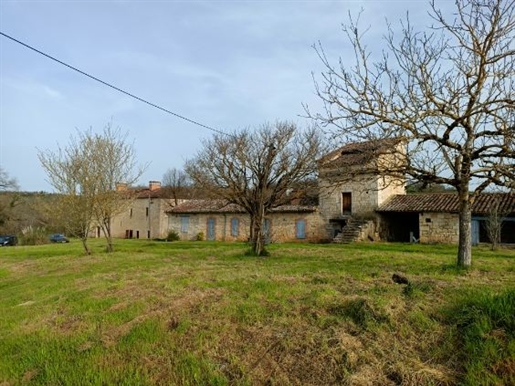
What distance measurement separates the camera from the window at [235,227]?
33756 mm

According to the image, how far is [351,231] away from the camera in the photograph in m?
26.3

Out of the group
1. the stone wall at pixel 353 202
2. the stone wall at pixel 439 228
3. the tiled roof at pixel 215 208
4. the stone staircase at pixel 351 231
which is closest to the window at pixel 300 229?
the tiled roof at pixel 215 208

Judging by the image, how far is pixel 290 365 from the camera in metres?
4.35

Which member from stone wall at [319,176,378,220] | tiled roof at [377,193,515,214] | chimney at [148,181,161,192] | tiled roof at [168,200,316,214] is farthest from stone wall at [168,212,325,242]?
chimney at [148,181,161,192]

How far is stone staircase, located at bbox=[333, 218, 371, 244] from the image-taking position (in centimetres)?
2566

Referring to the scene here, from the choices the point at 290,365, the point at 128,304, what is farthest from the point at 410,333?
the point at 128,304

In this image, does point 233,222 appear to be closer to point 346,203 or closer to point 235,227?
point 235,227

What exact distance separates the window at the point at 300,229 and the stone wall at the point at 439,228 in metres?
8.43

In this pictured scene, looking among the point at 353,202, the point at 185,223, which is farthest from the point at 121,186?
the point at 185,223

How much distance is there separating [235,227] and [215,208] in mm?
2898

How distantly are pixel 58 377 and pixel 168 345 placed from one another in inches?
51.8

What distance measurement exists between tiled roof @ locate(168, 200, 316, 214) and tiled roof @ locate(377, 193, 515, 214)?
6.01 meters

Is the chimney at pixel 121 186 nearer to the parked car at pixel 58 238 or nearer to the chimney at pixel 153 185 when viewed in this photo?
the chimney at pixel 153 185

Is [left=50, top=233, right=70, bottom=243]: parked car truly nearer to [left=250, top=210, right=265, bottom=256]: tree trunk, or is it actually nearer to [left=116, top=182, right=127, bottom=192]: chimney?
[left=116, top=182, right=127, bottom=192]: chimney
